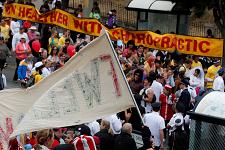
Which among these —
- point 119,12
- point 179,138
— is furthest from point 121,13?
point 179,138

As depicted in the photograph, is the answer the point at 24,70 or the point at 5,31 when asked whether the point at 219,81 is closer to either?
the point at 24,70

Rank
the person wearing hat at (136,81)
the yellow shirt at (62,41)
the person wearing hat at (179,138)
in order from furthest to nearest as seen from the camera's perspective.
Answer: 1. the yellow shirt at (62,41)
2. the person wearing hat at (136,81)
3. the person wearing hat at (179,138)

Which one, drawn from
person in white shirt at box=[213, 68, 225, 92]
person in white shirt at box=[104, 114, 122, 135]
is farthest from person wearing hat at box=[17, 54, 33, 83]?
person in white shirt at box=[104, 114, 122, 135]

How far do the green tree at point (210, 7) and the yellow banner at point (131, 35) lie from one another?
194 inches

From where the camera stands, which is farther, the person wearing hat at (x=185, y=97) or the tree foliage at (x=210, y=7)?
the tree foliage at (x=210, y=7)

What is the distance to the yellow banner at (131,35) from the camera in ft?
74.3

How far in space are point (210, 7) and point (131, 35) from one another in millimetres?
5748

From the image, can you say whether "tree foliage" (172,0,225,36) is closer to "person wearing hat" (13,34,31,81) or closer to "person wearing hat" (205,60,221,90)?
"person wearing hat" (205,60,221,90)

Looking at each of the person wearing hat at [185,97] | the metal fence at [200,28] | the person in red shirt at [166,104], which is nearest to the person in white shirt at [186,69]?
the person wearing hat at [185,97]

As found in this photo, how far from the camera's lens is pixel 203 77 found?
67.6 ft

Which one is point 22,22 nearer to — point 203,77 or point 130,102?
point 203,77

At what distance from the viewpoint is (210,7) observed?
28.8 meters

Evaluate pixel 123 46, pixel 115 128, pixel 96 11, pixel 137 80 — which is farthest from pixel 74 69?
pixel 96 11

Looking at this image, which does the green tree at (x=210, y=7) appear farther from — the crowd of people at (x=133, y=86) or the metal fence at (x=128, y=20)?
the metal fence at (x=128, y=20)
